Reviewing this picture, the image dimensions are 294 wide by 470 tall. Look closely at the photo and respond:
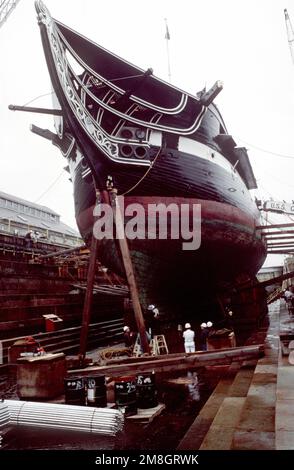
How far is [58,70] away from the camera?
819 centimetres

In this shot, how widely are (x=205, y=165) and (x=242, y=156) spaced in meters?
4.83

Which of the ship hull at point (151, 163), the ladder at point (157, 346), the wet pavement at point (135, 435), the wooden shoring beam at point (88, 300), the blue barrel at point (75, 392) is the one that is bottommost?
the ladder at point (157, 346)

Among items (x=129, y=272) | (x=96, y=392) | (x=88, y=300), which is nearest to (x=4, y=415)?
(x=96, y=392)

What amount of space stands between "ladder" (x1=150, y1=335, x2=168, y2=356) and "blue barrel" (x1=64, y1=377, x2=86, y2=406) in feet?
14.3

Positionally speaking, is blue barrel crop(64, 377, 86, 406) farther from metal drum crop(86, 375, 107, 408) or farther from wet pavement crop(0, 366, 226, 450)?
wet pavement crop(0, 366, 226, 450)

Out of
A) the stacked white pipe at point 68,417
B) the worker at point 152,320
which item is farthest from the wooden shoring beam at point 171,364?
the worker at point 152,320

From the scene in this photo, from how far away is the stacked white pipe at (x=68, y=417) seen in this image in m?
4.74

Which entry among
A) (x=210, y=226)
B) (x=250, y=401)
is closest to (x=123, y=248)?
(x=210, y=226)

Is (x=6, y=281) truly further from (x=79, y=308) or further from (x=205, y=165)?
(x=205, y=165)

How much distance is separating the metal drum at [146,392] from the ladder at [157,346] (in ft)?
14.1

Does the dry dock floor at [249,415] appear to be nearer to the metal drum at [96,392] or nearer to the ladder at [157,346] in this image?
the metal drum at [96,392]

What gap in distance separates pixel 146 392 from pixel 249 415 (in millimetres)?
1782

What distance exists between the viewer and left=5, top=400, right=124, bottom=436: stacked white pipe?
15.6 feet

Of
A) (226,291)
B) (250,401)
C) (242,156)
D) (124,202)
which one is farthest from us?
(242,156)
